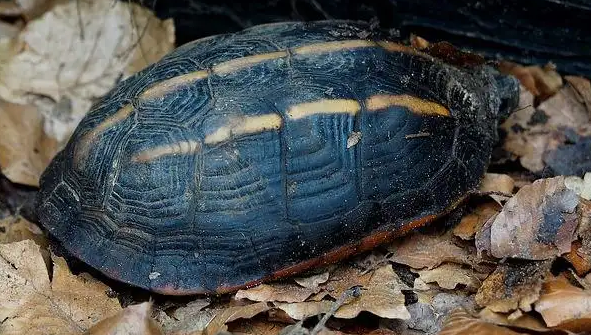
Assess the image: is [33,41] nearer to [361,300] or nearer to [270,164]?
[270,164]

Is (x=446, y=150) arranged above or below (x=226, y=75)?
below

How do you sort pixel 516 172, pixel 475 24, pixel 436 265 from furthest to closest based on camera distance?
1. pixel 475 24
2. pixel 516 172
3. pixel 436 265

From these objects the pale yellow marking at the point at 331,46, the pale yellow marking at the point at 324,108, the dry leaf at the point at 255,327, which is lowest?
the dry leaf at the point at 255,327

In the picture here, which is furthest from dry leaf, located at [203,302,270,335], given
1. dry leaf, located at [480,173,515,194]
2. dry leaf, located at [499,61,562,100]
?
dry leaf, located at [499,61,562,100]

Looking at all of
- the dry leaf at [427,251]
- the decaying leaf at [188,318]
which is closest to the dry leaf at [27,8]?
the decaying leaf at [188,318]

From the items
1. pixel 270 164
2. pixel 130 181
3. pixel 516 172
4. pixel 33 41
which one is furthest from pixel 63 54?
pixel 516 172

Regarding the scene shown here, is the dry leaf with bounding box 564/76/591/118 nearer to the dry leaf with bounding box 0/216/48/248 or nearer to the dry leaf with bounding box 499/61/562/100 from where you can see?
the dry leaf with bounding box 499/61/562/100

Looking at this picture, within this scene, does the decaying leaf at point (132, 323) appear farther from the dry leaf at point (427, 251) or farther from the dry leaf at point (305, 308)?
the dry leaf at point (427, 251)
